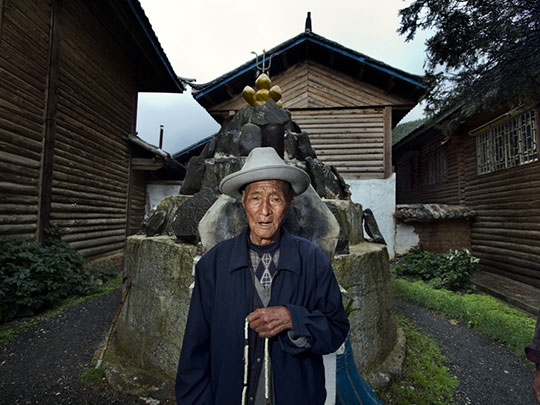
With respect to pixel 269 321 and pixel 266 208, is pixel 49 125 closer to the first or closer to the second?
pixel 266 208

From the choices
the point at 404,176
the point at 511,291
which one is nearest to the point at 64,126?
the point at 511,291

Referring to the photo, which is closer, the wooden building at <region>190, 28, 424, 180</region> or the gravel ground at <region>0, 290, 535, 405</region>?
the gravel ground at <region>0, 290, 535, 405</region>

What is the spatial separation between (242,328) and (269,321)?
0.52 ft

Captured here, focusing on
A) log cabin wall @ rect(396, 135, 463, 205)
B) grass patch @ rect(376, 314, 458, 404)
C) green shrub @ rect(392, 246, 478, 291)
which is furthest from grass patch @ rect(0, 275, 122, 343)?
log cabin wall @ rect(396, 135, 463, 205)

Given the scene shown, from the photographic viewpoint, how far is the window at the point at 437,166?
11367 millimetres

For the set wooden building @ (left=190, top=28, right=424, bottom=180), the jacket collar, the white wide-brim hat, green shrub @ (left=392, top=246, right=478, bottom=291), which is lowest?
green shrub @ (left=392, top=246, right=478, bottom=291)

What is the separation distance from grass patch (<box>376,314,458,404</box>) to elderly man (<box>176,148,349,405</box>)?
1936mm

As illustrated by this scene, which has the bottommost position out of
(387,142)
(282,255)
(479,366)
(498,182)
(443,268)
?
(479,366)

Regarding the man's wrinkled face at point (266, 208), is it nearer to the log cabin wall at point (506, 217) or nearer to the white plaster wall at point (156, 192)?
the log cabin wall at point (506, 217)

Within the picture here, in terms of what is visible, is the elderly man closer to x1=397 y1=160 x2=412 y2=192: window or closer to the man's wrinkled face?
the man's wrinkled face

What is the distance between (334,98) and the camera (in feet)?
30.6

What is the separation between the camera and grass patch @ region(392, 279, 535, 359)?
4.27 metres

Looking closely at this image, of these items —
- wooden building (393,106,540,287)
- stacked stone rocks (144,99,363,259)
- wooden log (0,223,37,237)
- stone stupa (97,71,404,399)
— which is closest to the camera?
stacked stone rocks (144,99,363,259)

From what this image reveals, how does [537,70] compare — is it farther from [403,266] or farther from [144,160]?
[144,160]
